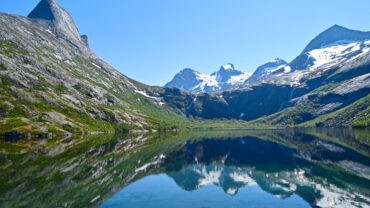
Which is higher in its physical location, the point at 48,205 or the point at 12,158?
the point at 12,158

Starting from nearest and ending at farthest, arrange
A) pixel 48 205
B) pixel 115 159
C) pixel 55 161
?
1. pixel 48 205
2. pixel 55 161
3. pixel 115 159

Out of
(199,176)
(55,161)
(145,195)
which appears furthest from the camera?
(55,161)

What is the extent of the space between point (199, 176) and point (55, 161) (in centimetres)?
4473

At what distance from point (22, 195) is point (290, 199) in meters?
46.6

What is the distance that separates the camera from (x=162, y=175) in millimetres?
85375

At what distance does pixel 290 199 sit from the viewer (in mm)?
57312

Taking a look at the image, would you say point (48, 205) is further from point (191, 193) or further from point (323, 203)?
point (323, 203)

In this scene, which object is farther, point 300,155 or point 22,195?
point 300,155

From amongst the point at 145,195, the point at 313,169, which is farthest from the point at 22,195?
the point at 313,169

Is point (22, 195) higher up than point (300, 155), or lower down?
lower down

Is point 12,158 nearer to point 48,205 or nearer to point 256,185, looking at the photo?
point 48,205

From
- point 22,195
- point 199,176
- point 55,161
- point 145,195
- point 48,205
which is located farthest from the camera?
point 55,161

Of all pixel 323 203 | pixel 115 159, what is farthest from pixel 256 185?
pixel 115 159

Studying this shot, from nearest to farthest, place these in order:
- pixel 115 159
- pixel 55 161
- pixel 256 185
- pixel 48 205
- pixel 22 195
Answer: pixel 48 205 → pixel 22 195 → pixel 256 185 → pixel 55 161 → pixel 115 159
